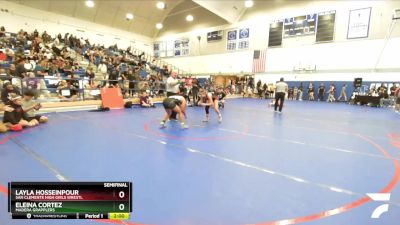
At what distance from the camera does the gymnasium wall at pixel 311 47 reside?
1639cm

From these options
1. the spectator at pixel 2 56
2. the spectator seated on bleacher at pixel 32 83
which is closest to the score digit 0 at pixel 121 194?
the spectator seated on bleacher at pixel 32 83

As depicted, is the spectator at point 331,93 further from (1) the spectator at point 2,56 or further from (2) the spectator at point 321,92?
(1) the spectator at point 2,56

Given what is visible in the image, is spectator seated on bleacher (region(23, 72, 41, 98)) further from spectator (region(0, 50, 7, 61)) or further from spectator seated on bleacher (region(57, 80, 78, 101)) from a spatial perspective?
spectator (region(0, 50, 7, 61))

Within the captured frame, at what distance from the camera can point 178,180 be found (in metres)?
2.97

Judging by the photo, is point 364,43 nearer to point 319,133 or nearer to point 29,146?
point 319,133

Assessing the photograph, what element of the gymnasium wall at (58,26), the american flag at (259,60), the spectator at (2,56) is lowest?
the spectator at (2,56)

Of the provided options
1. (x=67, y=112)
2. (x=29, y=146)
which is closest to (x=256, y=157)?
(x=29, y=146)

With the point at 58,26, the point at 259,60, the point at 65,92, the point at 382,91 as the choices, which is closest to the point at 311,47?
the point at 259,60

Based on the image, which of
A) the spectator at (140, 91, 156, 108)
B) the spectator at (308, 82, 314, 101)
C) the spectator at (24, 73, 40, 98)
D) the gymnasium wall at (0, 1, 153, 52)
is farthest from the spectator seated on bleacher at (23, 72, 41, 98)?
the spectator at (308, 82, 314, 101)

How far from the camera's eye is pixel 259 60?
22359 millimetres

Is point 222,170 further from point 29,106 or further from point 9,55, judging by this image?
point 9,55

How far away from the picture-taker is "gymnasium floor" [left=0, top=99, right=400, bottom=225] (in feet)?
7.47

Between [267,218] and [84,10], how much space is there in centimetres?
2582
